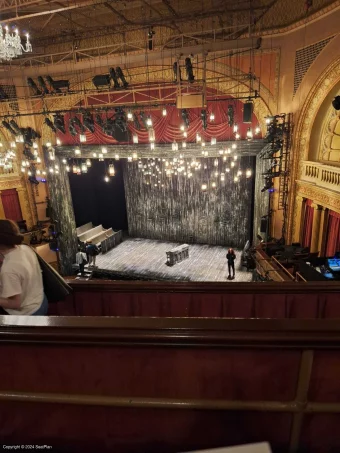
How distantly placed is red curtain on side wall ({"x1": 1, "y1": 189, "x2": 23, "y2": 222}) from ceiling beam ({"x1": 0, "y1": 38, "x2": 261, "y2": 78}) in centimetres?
478

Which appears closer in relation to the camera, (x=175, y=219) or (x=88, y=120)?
(x=88, y=120)

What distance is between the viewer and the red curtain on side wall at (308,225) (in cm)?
927

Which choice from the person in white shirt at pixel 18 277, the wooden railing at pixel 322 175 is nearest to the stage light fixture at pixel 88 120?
the wooden railing at pixel 322 175

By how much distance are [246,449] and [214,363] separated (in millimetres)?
330

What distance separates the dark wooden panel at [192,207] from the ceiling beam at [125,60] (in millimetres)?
4419

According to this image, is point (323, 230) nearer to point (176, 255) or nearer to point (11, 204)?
point (176, 255)

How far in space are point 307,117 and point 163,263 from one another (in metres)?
7.39

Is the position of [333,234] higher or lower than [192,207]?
higher

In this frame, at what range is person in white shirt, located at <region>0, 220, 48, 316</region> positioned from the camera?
5.84 ft

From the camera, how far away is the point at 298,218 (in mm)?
9648

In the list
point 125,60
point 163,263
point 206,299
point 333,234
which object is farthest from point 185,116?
point 206,299

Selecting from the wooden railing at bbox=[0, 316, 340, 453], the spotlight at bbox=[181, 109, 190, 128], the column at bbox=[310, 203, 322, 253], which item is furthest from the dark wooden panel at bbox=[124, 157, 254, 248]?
the wooden railing at bbox=[0, 316, 340, 453]

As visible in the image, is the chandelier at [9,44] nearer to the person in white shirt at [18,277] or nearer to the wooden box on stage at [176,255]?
the person in white shirt at [18,277]

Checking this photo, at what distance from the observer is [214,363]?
122cm
